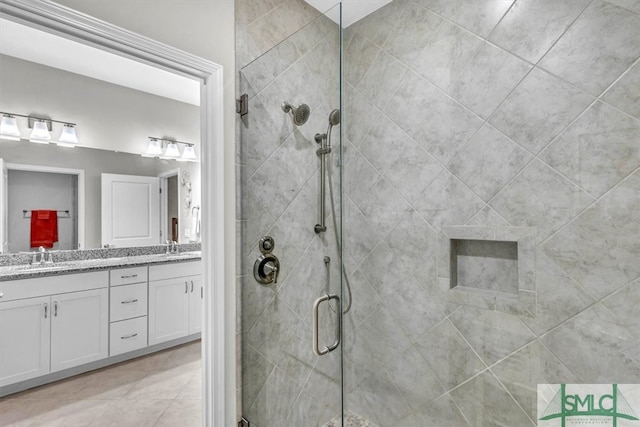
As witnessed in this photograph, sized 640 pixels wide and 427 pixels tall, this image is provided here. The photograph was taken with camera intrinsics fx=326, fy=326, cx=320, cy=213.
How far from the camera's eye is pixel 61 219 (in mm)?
3260

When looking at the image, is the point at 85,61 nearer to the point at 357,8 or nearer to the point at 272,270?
the point at 357,8

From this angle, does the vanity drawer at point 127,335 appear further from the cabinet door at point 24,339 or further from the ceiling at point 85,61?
the ceiling at point 85,61

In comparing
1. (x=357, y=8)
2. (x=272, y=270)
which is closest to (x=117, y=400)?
(x=272, y=270)

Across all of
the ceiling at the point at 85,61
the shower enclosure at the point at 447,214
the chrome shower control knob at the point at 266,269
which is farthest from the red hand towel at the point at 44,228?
the chrome shower control knob at the point at 266,269

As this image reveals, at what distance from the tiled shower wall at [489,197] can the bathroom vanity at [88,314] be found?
127cm

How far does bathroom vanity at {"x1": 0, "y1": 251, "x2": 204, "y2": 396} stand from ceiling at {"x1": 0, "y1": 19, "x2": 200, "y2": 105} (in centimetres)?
189

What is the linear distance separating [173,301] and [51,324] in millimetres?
1024

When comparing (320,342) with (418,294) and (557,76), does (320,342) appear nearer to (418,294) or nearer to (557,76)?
(418,294)

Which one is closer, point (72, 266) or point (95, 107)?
point (72, 266)

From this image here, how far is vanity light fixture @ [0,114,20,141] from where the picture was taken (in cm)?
294

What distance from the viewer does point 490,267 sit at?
1425 millimetres

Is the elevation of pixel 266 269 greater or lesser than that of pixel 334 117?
lesser

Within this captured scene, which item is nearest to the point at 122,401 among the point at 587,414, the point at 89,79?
the point at 587,414

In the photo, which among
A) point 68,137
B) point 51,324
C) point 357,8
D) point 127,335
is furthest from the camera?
point 68,137
